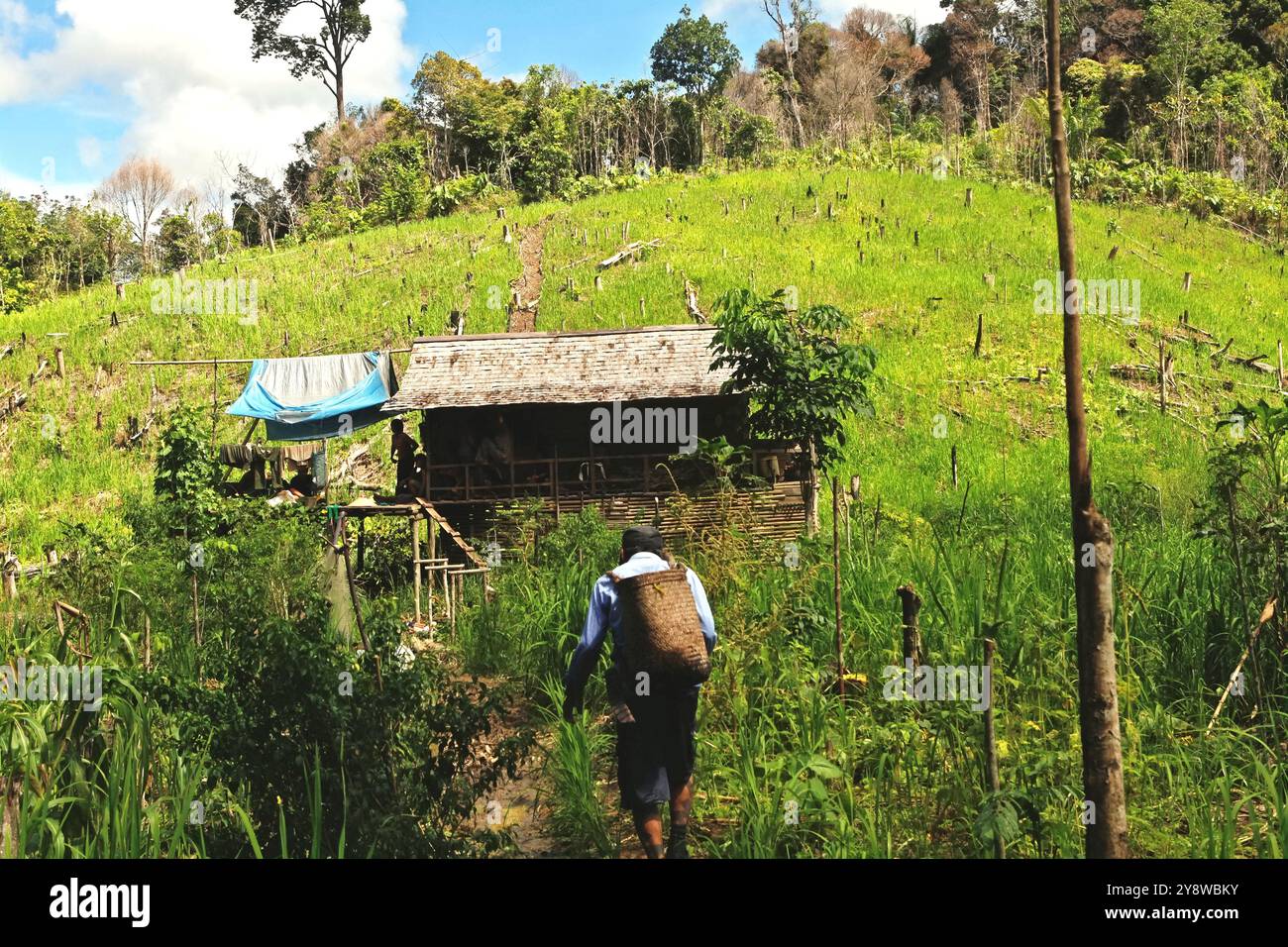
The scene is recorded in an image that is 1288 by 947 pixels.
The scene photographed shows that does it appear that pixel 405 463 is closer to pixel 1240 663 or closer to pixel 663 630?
pixel 663 630

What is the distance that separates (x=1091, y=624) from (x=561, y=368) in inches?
424

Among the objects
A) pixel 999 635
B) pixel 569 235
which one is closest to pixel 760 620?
pixel 999 635

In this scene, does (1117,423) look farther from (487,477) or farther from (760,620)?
(760,620)

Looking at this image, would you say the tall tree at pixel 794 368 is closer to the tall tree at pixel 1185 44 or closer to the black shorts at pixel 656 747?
the black shorts at pixel 656 747

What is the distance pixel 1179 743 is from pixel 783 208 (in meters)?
28.5

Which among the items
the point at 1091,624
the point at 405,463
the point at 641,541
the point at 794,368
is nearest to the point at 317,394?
the point at 405,463

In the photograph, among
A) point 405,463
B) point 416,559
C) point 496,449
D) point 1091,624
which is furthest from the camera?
point 405,463

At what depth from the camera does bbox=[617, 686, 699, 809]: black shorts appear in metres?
4.48

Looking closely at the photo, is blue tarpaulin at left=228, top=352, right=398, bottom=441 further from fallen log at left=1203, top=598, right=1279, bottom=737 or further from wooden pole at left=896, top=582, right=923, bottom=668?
fallen log at left=1203, top=598, right=1279, bottom=737

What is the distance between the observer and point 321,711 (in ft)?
13.4
